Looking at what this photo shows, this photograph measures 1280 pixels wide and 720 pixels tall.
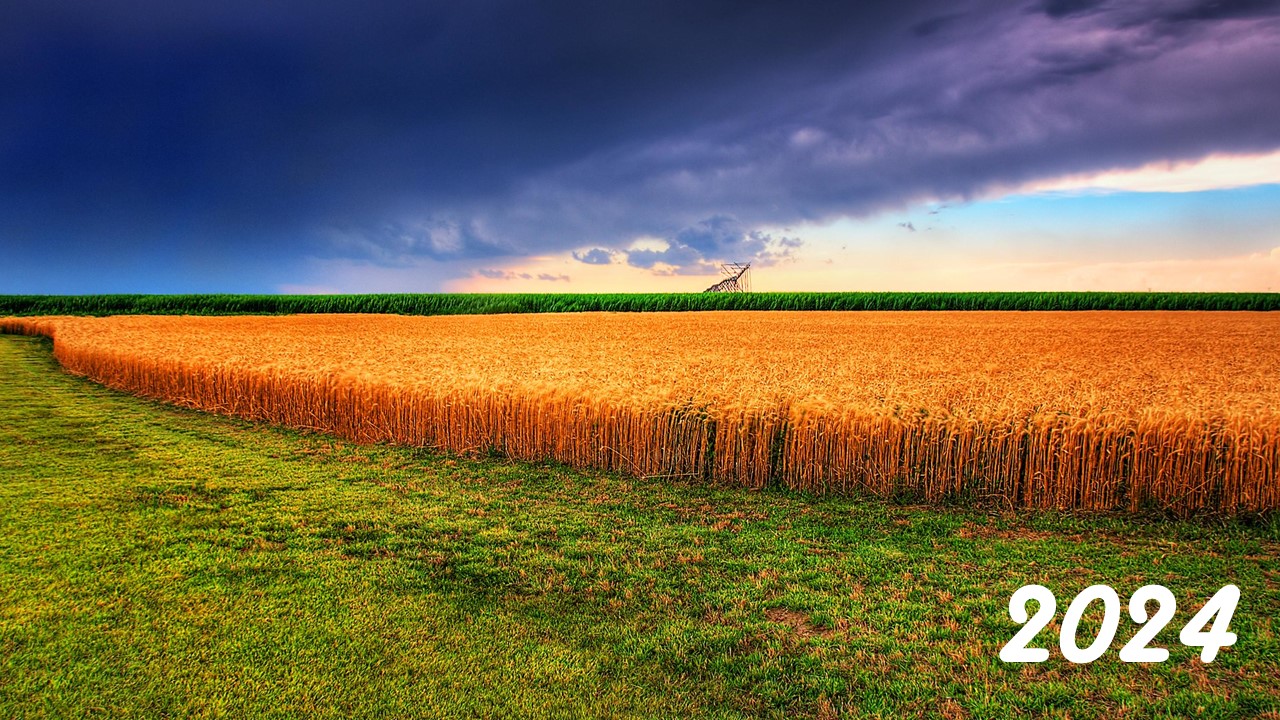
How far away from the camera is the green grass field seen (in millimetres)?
52844

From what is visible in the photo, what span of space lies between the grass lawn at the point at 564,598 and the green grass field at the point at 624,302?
156ft

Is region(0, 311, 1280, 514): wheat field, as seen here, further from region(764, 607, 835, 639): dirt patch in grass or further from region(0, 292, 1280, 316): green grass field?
region(0, 292, 1280, 316): green grass field

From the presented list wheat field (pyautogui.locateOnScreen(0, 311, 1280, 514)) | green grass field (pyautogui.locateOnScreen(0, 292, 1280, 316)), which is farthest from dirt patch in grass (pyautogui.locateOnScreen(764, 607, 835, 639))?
green grass field (pyautogui.locateOnScreen(0, 292, 1280, 316))

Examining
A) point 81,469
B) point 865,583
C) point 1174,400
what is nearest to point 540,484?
point 865,583

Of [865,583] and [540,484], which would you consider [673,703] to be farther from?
[540,484]

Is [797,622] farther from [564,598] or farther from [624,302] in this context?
[624,302]

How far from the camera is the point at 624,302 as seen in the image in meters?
57.7

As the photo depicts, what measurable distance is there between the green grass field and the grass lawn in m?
47.6

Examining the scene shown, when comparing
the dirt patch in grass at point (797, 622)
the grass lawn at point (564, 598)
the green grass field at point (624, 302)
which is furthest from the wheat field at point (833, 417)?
the green grass field at point (624, 302)

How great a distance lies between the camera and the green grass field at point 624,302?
5284 centimetres

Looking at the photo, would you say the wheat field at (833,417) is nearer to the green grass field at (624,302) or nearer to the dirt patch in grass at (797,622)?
the dirt patch in grass at (797,622)

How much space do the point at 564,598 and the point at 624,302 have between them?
5325 cm

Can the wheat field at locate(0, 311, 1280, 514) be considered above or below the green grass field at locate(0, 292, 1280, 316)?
below

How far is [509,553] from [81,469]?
6.13 metres
